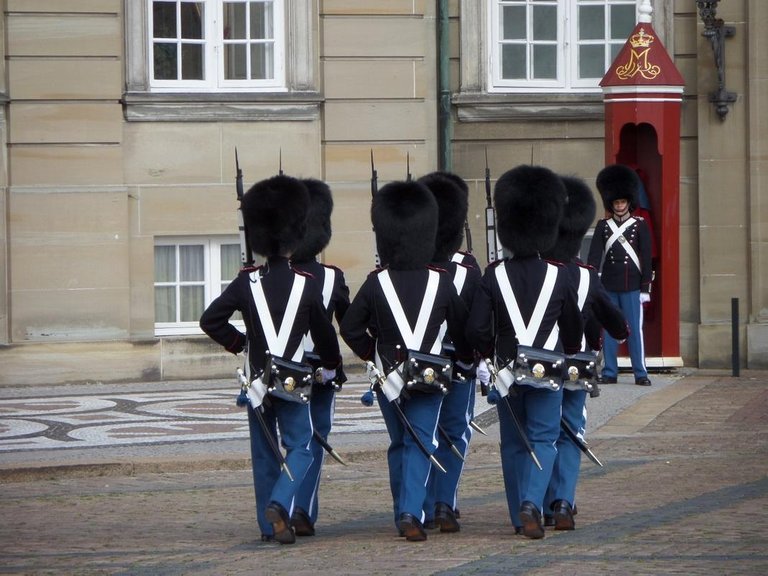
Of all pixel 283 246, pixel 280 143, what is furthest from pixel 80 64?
pixel 283 246

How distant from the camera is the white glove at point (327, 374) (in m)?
8.47

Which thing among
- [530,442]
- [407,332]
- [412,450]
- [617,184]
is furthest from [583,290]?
[617,184]

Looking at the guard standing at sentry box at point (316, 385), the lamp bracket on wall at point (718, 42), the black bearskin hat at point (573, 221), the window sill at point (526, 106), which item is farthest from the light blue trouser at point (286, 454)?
the lamp bracket on wall at point (718, 42)

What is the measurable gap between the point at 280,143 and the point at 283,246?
280 inches

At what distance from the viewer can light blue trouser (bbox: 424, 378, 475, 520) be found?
8555mm

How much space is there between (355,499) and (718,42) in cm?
755

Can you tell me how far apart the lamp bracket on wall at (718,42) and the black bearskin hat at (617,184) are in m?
1.83

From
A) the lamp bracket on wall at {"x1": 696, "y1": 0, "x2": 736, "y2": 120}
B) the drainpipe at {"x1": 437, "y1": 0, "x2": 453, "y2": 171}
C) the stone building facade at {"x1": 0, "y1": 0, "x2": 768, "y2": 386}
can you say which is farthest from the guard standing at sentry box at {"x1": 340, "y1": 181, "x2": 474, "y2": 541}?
the lamp bracket on wall at {"x1": 696, "y1": 0, "x2": 736, "y2": 120}

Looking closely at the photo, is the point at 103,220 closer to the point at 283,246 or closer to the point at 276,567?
the point at 283,246

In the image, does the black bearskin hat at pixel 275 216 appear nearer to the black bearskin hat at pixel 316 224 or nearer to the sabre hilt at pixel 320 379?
the black bearskin hat at pixel 316 224

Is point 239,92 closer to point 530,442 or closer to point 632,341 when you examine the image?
point 632,341

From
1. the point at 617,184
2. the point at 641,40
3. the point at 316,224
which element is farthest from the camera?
the point at 641,40

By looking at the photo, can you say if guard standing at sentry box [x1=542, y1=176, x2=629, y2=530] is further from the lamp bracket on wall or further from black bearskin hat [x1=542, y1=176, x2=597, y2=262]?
the lamp bracket on wall

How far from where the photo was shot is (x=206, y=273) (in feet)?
51.4
